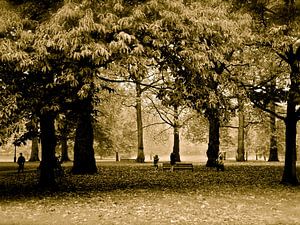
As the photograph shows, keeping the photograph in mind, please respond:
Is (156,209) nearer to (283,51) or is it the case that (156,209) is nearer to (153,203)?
(153,203)

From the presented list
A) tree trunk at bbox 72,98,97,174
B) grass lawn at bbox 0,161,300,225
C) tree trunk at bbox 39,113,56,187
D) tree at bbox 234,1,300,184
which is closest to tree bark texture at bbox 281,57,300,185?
tree at bbox 234,1,300,184

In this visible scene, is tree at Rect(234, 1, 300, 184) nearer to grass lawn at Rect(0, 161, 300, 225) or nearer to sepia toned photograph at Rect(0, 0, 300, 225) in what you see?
sepia toned photograph at Rect(0, 0, 300, 225)

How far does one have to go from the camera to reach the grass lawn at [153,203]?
11.6 m

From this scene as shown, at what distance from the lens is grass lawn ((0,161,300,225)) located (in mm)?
11609

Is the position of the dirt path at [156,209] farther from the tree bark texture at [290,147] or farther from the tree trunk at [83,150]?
the tree trunk at [83,150]

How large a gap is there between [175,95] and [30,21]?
6.36 metres

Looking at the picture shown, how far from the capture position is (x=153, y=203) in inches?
559

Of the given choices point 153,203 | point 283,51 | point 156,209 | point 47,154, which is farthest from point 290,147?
point 47,154

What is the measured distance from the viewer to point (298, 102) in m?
18.9

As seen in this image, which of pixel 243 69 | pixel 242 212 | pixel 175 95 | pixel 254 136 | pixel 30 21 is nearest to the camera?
pixel 242 212

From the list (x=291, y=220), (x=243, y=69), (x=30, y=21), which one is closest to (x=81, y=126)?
(x=243, y=69)

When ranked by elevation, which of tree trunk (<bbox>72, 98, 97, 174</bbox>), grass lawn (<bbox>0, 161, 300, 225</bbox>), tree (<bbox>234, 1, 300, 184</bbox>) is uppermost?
tree (<bbox>234, 1, 300, 184</bbox>)

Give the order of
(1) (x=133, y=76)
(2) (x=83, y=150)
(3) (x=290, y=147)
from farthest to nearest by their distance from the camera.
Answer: (2) (x=83, y=150)
(3) (x=290, y=147)
(1) (x=133, y=76)

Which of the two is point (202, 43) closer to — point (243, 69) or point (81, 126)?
point (243, 69)
